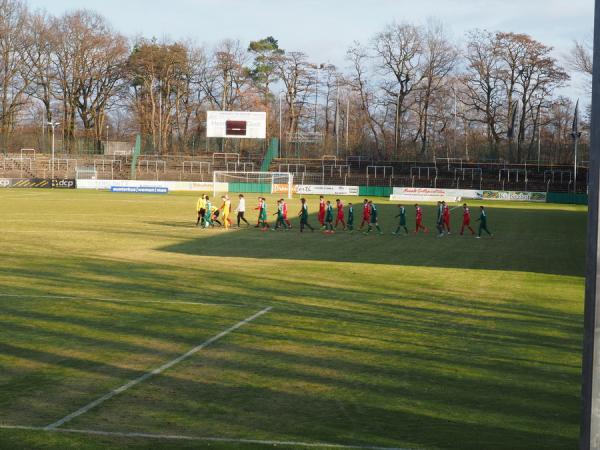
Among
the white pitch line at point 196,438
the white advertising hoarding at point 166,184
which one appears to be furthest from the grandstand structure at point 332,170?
the white pitch line at point 196,438

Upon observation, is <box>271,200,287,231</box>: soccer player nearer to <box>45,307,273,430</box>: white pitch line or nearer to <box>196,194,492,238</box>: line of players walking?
<box>196,194,492,238</box>: line of players walking

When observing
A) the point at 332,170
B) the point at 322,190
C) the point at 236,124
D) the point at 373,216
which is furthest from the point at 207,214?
the point at 332,170

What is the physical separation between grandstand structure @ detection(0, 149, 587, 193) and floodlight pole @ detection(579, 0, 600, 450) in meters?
76.8

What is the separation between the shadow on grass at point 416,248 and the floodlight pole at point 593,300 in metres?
21.0

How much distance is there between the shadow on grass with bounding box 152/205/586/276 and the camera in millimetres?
26875

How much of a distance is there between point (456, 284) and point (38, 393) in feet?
45.3

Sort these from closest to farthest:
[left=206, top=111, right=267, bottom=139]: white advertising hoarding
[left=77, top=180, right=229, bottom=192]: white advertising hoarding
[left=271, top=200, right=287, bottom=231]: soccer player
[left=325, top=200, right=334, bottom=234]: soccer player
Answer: [left=325, top=200, right=334, bottom=234]: soccer player, [left=271, top=200, right=287, bottom=231]: soccer player, [left=77, top=180, right=229, bottom=192]: white advertising hoarding, [left=206, top=111, right=267, bottom=139]: white advertising hoarding

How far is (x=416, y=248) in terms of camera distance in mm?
31312

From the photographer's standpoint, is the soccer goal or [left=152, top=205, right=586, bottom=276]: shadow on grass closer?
[left=152, top=205, right=586, bottom=276]: shadow on grass

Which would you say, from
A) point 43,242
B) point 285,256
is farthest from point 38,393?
point 43,242

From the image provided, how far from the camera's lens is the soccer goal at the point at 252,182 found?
81188 mm

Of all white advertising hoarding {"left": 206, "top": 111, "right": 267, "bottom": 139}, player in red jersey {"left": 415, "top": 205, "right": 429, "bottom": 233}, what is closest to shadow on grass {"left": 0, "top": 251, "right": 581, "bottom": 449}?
player in red jersey {"left": 415, "top": 205, "right": 429, "bottom": 233}

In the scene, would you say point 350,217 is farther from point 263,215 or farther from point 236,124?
point 236,124

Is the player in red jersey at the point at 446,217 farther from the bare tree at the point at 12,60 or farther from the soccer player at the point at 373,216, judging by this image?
the bare tree at the point at 12,60
